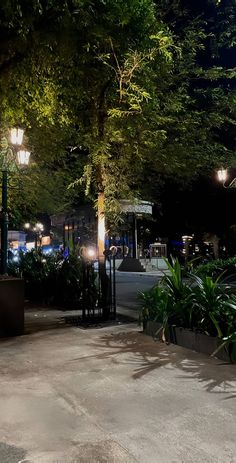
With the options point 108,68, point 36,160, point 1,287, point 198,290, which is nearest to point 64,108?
point 108,68

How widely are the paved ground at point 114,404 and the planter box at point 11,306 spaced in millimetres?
662

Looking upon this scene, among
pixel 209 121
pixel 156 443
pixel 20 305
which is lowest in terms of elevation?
pixel 156 443

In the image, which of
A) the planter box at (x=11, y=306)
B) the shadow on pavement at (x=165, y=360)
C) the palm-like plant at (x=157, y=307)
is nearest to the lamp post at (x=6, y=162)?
the planter box at (x=11, y=306)

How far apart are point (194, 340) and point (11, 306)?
130 inches

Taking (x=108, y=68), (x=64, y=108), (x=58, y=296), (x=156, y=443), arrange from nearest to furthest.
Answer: (x=156, y=443), (x=108, y=68), (x=64, y=108), (x=58, y=296)

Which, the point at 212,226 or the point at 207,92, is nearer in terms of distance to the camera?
the point at 207,92

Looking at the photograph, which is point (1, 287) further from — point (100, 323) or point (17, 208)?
point (17, 208)

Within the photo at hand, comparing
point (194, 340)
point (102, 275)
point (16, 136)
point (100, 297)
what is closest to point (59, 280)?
point (100, 297)

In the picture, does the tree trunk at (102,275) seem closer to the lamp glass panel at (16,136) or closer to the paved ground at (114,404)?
the paved ground at (114,404)

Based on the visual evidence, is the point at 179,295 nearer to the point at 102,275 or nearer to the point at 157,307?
the point at 157,307

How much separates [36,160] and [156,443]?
13627mm

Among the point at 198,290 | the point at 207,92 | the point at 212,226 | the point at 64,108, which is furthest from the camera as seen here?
the point at 212,226

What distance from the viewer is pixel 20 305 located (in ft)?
25.5

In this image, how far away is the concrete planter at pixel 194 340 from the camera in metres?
6.03
